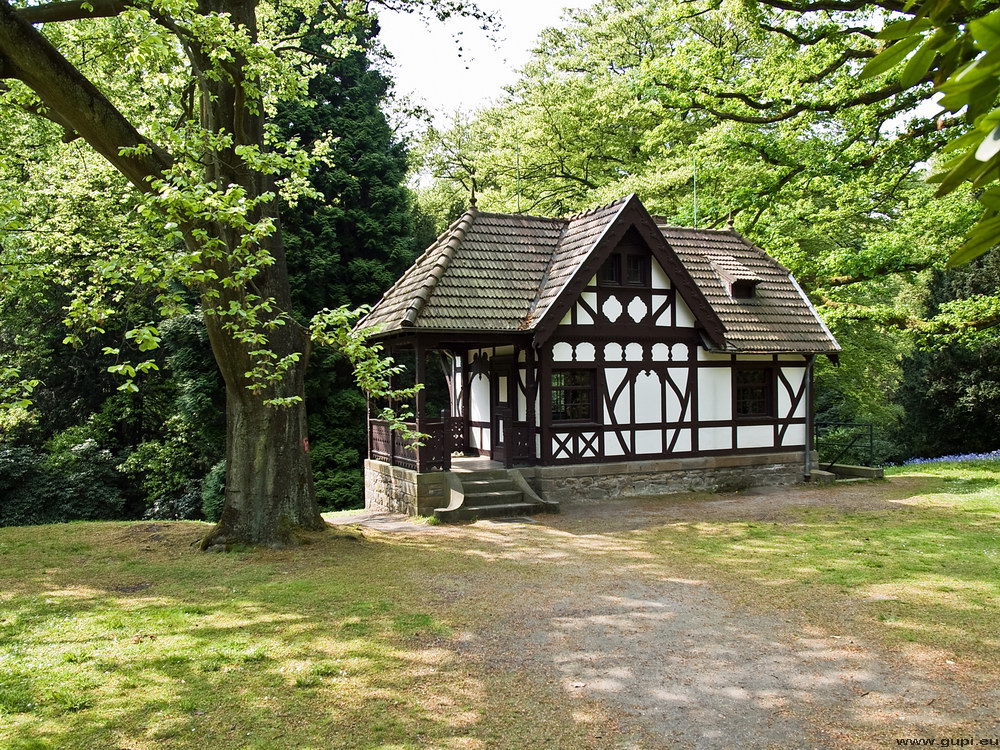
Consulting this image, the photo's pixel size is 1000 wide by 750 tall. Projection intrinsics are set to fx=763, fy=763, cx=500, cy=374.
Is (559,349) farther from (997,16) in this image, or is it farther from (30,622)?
(997,16)

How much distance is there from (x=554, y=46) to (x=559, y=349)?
67.5 feet

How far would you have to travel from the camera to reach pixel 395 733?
18.2ft

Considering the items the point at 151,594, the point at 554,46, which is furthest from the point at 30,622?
the point at 554,46

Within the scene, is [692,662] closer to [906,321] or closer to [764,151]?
[764,151]

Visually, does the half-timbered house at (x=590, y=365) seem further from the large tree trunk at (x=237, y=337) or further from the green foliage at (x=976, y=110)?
the green foliage at (x=976, y=110)

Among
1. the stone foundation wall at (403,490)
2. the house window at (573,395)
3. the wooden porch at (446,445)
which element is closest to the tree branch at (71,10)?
the wooden porch at (446,445)

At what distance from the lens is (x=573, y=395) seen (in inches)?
685

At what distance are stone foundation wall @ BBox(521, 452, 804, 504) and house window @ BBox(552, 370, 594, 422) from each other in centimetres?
117

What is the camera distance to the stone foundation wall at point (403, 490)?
15.5 metres

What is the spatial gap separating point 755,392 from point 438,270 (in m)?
8.94

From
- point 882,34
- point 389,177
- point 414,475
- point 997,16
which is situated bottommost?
point 414,475

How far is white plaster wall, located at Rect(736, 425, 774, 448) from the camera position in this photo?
19156mm

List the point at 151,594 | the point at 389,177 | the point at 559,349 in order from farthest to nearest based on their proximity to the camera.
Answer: the point at 389,177, the point at 559,349, the point at 151,594

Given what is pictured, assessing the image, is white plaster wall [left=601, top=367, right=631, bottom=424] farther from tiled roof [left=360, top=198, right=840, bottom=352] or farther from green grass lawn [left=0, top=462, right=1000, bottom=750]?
green grass lawn [left=0, top=462, right=1000, bottom=750]
